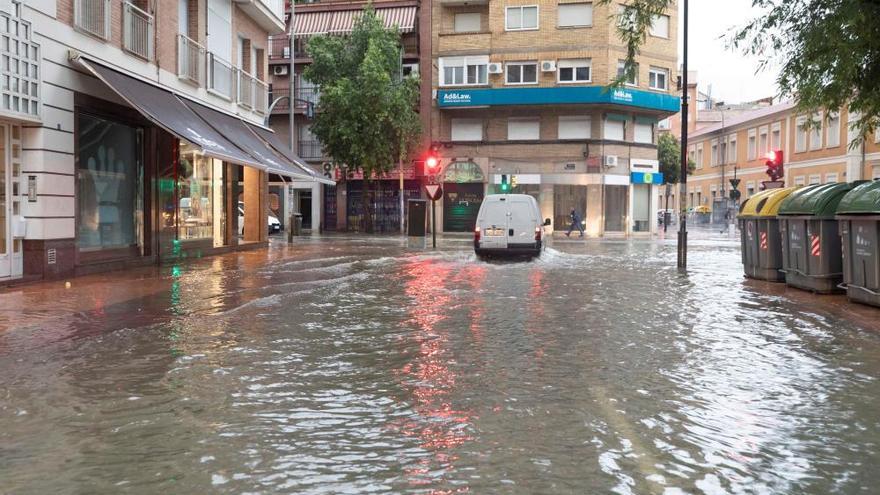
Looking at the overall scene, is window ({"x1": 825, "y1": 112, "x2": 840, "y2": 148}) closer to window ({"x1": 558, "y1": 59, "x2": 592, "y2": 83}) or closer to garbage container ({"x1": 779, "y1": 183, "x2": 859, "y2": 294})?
window ({"x1": 558, "y1": 59, "x2": 592, "y2": 83})

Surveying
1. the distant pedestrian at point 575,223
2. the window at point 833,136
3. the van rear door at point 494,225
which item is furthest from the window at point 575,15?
the van rear door at point 494,225

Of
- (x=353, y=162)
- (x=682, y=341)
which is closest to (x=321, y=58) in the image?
(x=353, y=162)

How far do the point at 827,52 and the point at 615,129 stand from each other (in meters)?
29.6

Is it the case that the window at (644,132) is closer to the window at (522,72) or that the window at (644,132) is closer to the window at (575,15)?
the window at (575,15)

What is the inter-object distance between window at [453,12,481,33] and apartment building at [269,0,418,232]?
8.03 ft

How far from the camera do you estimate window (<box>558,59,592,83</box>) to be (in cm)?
4028

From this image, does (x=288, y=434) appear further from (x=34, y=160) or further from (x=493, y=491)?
(x=34, y=160)

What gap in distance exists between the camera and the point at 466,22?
4256cm

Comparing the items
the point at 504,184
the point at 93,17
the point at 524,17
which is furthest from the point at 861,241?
the point at 524,17

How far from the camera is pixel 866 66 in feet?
42.9

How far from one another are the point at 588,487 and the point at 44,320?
7.87 m

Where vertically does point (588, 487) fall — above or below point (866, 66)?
below

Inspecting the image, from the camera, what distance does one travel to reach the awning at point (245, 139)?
63.8 ft

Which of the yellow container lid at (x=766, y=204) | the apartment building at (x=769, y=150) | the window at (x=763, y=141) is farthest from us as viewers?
the window at (x=763, y=141)
